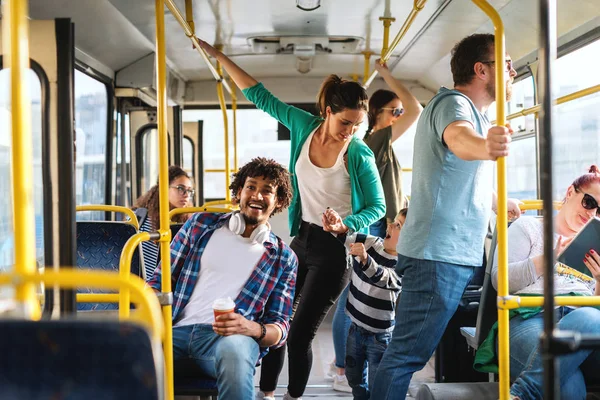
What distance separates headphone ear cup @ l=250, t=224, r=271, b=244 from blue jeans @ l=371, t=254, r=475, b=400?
634mm

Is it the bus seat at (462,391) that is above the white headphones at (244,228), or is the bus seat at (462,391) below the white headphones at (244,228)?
below

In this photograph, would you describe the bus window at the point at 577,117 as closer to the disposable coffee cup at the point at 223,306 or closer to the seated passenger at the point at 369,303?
the seated passenger at the point at 369,303

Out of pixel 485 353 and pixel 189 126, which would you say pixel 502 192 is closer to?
pixel 485 353

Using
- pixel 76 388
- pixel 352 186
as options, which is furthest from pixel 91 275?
pixel 352 186

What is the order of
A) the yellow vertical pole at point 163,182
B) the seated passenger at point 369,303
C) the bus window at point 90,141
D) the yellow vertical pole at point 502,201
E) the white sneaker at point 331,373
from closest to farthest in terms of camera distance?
1. the yellow vertical pole at point 502,201
2. the yellow vertical pole at point 163,182
3. the seated passenger at point 369,303
4. the white sneaker at point 331,373
5. the bus window at point 90,141

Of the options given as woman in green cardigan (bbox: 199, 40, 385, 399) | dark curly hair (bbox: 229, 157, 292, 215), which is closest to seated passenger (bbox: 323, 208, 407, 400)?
woman in green cardigan (bbox: 199, 40, 385, 399)

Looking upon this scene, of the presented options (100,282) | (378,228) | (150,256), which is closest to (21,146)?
(100,282)

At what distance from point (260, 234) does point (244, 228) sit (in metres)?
0.08

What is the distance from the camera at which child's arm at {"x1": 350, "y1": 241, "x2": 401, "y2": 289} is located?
279 centimetres

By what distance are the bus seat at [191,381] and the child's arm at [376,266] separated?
2.89ft

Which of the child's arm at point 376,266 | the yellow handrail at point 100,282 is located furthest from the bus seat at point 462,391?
the yellow handrail at point 100,282

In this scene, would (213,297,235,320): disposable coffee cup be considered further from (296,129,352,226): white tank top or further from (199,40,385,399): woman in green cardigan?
(296,129,352,226): white tank top

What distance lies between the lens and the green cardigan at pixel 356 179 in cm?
284

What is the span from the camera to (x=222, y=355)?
2188 mm
